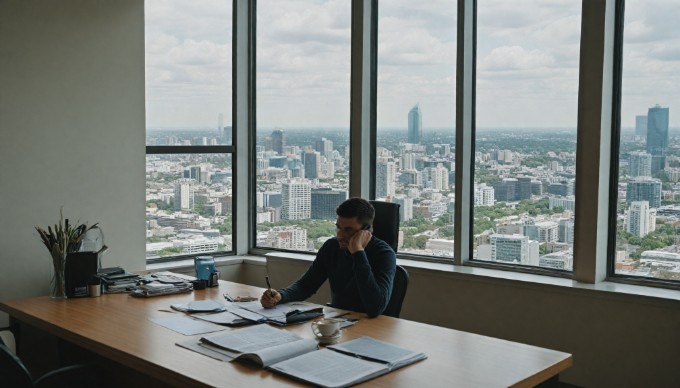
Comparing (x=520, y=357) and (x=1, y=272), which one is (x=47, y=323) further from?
(x=520, y=357)

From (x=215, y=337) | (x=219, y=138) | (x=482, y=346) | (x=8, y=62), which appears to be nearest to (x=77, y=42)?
(x=8, y=62)

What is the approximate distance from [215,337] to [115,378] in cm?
84

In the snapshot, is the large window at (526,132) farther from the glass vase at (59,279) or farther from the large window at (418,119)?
the glass vase at (59,279)

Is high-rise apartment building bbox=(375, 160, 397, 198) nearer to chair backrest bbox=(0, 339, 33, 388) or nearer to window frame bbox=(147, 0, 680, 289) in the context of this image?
window frame bbox=(147, 0, 680, 289)

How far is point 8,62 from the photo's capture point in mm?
4285

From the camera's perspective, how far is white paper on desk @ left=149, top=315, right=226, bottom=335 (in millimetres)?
3082

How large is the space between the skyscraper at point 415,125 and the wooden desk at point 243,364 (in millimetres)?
2024

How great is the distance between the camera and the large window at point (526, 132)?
4.45 metres

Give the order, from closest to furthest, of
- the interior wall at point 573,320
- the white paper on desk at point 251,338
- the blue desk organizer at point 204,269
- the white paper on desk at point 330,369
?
the white paper on desk at point 330,369 → the white paper on desk at point 251,338 → the interior wall at point 573,320 → the blue desk organizer at point 204,269

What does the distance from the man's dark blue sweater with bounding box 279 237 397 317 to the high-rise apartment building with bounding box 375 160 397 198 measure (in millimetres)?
1472

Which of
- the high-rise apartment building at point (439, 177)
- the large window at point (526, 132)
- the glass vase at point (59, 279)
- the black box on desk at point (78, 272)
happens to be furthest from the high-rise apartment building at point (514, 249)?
the glass vase at point (59, 279)

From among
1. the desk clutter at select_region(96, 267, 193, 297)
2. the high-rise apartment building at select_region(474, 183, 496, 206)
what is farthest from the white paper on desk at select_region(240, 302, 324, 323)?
the high-rise apartment building at select_region(474, 183, 496, 206)

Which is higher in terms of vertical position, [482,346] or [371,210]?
[371,210]

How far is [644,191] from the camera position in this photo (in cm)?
419
